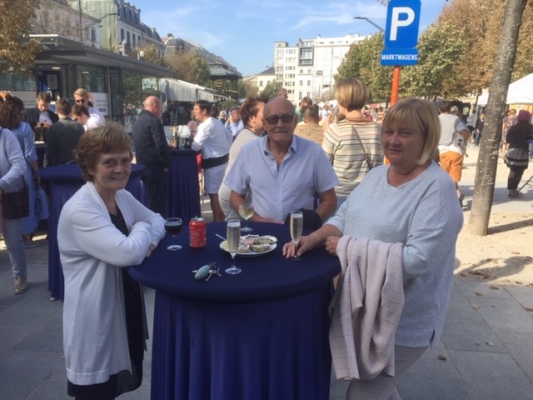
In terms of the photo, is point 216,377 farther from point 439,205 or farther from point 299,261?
point 439,205

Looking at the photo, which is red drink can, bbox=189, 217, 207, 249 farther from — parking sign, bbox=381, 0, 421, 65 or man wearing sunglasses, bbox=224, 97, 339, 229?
parking sign, bbox=381, 0, 421, 65

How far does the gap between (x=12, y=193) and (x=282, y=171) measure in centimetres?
284

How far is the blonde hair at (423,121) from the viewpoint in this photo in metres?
1.82

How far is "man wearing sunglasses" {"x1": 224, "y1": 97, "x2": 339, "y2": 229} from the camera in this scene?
9.64ft

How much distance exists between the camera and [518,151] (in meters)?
9.23

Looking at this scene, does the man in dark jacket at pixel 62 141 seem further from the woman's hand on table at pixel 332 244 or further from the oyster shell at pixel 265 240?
the woman's hand on table at pixel 332 244

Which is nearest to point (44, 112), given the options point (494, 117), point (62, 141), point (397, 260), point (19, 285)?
point (62, 141)

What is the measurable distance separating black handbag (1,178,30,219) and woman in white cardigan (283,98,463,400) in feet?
11.4

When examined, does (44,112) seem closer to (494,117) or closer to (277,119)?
(277,119)

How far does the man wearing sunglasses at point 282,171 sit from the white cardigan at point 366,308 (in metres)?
1.11

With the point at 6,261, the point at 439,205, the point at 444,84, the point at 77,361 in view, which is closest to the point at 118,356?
the point at 77,361

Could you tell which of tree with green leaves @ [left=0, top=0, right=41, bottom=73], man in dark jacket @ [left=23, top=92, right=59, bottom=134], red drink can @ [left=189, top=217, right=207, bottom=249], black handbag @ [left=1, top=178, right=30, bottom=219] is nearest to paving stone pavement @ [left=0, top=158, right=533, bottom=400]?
black handbag @ [left=1, top=178, right=30, bottom=219]

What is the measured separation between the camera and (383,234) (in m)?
1.86

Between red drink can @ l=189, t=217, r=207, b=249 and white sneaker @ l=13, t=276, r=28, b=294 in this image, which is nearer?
red drink can @ l=189, t=217, r=207, b=249
